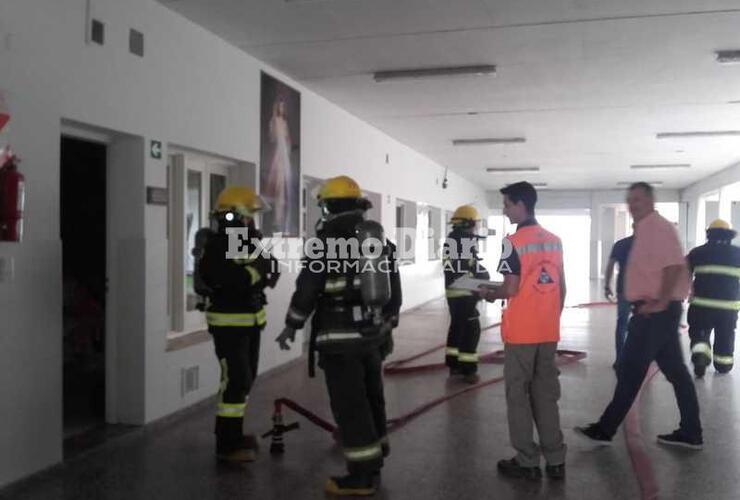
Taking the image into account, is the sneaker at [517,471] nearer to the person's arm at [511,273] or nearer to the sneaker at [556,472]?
the sneaker at [556,472]

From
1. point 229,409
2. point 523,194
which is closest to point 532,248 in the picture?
point 523,194

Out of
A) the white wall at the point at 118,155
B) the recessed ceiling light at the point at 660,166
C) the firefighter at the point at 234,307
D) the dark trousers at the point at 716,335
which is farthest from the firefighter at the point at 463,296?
the recessed ceiling light at the point at 660,166

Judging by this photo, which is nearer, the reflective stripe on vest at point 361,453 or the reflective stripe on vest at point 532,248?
the reflective stripe on vest at point 361,453

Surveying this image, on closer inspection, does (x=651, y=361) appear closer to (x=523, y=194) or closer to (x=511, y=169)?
(x=523, y=194)

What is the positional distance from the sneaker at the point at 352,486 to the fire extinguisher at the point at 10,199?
216 centimetres

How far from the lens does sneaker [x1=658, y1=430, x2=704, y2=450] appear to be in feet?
14.2

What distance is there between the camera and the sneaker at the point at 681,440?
4.32m

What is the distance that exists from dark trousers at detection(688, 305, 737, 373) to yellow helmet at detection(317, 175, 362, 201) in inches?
189

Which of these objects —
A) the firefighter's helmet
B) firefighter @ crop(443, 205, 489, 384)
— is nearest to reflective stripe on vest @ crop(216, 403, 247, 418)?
firefighter @ crop(443, 205, 489, 384)

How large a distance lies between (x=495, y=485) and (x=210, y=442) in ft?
6.54

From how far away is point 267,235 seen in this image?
672 cm

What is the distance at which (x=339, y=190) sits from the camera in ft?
11.8

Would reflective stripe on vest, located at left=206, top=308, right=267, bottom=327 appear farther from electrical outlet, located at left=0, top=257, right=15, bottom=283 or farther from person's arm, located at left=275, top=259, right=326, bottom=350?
electrical outlet, located at left=0, top=257, right=15, bottom=283

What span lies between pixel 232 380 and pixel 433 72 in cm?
432
